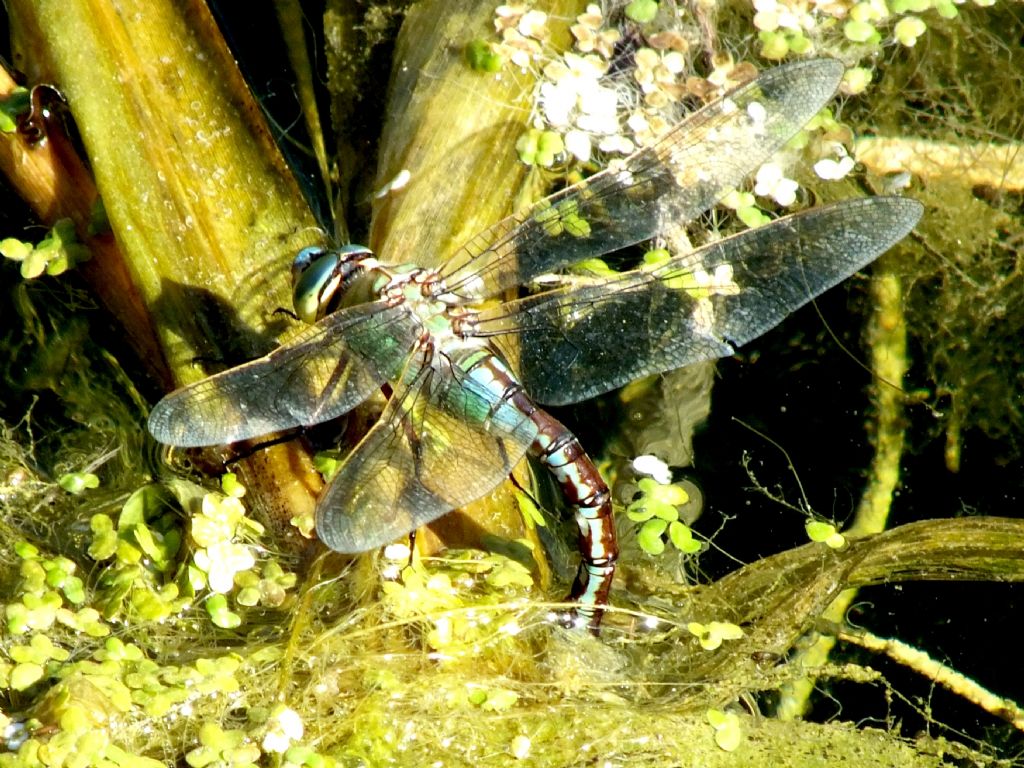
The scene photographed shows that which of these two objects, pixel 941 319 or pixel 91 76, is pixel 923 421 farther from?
pixel 91 76

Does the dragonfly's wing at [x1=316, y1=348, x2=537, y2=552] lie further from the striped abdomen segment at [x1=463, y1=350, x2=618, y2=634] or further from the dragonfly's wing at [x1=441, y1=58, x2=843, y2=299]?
the dragonfly's wing at [x1=441, y1=58, x2=843, y2=299]

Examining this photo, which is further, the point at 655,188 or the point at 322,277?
the point at 655,188

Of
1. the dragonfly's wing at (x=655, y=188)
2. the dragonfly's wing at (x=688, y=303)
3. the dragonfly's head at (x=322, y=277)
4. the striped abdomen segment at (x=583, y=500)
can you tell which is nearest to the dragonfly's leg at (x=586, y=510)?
the striped abdomen segment at (x=583, y=500)

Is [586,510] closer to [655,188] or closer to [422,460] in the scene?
[422,460]

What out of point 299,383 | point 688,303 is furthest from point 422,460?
point 688,303

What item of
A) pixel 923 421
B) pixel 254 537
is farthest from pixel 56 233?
pixel 923 421

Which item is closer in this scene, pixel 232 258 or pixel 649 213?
pixel 232 258
